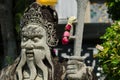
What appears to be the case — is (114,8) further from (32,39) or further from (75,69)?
(75,69)

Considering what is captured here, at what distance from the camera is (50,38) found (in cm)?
735

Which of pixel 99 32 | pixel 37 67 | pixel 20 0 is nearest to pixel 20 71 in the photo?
pixel 37 67

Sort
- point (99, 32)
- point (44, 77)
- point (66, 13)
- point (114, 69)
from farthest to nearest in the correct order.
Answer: point (66, 13)
point (99, 32)
point (114, 69)
point (44, 77)

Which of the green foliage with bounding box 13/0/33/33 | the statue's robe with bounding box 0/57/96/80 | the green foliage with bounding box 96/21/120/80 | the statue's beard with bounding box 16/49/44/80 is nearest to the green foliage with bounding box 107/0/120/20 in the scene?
the green foliage with bounding box 96/21/120/80

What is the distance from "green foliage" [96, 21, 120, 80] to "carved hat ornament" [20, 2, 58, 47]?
0.80 meters

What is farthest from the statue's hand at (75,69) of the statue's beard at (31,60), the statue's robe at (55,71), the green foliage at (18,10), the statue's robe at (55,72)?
the green foliage at (18,10)

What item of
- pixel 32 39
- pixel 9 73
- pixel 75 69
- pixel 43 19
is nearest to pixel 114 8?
pixel 43 19

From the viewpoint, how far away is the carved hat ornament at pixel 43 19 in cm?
734

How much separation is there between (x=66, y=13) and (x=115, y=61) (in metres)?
5.88

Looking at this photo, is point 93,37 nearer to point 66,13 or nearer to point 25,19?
point 66,13

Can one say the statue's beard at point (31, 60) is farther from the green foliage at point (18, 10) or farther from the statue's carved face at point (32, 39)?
the green foliage at point (18, 10)

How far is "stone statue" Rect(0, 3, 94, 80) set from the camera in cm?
721

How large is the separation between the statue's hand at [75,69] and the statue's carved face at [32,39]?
2.00ft

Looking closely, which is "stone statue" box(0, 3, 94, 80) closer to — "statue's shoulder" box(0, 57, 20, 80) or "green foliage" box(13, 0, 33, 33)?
"statue's shoulder" box(0, 57, 20, 80)
